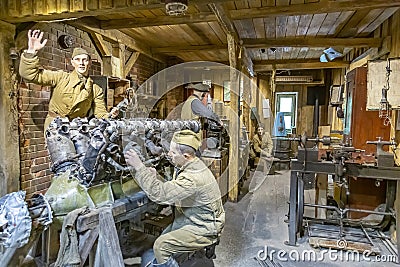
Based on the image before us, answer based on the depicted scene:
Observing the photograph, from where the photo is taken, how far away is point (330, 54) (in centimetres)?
585

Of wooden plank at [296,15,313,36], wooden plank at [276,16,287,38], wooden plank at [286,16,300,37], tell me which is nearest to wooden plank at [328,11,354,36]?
wooden plank at [296,15,313,36]

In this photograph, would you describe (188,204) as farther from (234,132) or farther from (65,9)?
(234,132)

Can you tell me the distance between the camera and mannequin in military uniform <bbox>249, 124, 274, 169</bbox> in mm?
6926

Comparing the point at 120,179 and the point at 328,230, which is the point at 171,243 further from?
the point at 328,230

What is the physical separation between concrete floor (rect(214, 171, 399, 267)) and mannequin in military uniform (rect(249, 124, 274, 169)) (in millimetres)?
1977

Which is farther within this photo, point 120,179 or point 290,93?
point 290,93

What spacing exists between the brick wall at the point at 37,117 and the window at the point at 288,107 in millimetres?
6441

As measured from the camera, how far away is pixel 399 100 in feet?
10.1

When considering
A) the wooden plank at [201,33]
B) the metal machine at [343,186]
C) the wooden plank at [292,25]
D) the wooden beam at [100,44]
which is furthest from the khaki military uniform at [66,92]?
the wooden plank at [292,25]

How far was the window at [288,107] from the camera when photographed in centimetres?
873

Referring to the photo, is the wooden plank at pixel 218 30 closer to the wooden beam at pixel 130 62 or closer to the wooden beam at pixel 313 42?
the wooden beam at pixel 313 42

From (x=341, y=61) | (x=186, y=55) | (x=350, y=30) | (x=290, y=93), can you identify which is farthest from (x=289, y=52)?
(x=290, y=93)

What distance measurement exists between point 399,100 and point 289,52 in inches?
123

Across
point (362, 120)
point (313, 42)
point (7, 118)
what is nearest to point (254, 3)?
point (313, 42)
